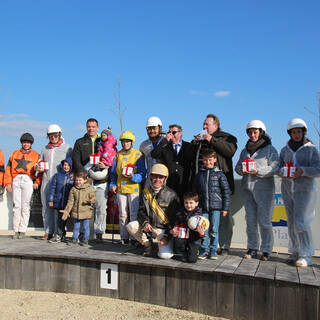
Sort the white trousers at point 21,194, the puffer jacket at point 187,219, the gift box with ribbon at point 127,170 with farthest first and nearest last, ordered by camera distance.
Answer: the white trousers at point 21,194, the gift box with ribbon at point 127,170, the puffer jacket at point 187,219

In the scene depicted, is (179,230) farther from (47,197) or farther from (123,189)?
(47,197)

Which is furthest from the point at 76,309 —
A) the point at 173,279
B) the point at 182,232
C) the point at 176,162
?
the point at 176,162

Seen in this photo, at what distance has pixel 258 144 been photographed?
5.01m

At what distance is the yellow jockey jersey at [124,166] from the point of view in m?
5.78

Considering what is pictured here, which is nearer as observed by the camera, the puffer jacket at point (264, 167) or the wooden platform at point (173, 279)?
the wooden platform at point (173, 279)

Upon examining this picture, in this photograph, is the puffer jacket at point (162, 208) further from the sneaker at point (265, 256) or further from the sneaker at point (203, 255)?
the sneaker at point (265, 256)

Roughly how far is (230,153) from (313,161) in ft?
3.54

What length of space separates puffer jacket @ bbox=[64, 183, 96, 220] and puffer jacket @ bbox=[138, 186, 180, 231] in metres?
1.19

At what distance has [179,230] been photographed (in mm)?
4703

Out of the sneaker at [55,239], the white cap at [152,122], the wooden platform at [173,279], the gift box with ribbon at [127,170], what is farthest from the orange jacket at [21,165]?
the white cap at [152,122]

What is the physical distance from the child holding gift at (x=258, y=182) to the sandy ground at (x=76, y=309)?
1314 mm

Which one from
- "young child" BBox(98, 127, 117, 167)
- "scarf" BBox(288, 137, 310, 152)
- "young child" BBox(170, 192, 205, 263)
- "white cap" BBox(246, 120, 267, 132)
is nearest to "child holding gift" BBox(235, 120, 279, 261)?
"white cap" BBox(246, 120, 267, 132)

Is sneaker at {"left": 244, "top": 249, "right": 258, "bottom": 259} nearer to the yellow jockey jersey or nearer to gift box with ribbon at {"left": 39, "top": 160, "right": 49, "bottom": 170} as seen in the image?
the yellow jockey jersey

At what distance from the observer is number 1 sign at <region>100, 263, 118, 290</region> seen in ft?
16.0
